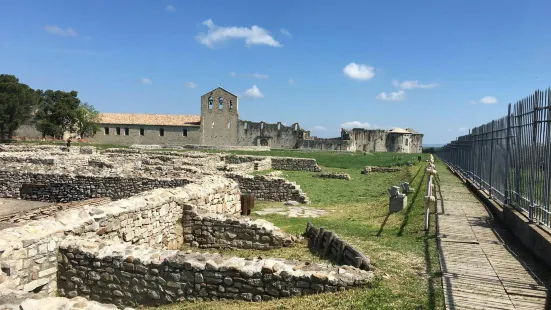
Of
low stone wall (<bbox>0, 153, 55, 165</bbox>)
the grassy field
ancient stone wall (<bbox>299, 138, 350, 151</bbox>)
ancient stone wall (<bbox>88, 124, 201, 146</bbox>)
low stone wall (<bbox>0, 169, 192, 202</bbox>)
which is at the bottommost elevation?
the grassy field

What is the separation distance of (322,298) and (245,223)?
4.15m

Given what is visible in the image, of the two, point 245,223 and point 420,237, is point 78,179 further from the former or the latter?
point 420,237

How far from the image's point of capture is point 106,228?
24.9ft

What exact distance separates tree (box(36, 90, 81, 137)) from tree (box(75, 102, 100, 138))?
617mm

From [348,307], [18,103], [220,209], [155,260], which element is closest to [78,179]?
[220,209]

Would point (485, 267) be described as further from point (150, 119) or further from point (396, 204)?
point (150, 119)

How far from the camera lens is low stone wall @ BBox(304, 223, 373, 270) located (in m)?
6.65

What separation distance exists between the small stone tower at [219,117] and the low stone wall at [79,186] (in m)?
57.6

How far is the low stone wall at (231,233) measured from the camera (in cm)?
921

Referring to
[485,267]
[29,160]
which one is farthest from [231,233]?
[29,160]

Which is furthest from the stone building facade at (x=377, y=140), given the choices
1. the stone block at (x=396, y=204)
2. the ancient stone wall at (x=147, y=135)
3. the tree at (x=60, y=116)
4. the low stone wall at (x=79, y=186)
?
the stone block at (x=396, y=204)

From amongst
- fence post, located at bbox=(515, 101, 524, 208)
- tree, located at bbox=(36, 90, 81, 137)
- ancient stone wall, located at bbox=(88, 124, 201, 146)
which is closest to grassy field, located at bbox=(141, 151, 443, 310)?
fence post, located at bbox=(515, 101, 524, 208)

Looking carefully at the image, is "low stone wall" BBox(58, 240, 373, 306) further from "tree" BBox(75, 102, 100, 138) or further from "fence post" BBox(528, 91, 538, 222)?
"tree" BBox(75, 102, 100, 138)

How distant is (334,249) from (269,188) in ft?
33.0
